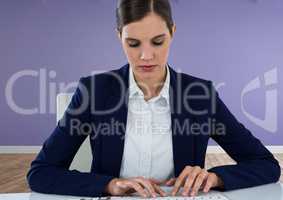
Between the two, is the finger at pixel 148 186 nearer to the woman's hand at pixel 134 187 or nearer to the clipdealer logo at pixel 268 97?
the woman's hand at pixel 134 187

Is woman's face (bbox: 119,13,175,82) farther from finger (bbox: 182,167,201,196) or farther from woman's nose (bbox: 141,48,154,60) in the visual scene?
finger (bbox: 182,167,201,196)

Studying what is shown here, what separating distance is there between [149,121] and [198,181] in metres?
0.28

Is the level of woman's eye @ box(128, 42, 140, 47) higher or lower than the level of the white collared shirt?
higher

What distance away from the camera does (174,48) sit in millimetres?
5016

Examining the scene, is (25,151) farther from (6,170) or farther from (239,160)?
(239,160)

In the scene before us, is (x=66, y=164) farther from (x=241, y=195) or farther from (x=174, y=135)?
(x=241, y=195)

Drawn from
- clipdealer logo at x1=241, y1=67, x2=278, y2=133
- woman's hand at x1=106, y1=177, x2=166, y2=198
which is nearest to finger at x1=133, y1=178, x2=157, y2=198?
woman's hand at x1=106, y1=177, x2=166, y2=198

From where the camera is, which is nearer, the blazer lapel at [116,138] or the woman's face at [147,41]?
the woman's face at [147,41]

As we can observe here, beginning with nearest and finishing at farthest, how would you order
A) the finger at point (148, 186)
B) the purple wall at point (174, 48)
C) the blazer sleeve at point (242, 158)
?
the finger at point (148, 186) → the blazer sleeve at point (242, 158) → the purple wall at point (174, 48)

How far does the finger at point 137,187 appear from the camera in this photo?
866 millimetres

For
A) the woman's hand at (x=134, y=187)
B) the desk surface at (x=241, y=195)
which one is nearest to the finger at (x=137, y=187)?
the woman's hand at (x=134, y=187)

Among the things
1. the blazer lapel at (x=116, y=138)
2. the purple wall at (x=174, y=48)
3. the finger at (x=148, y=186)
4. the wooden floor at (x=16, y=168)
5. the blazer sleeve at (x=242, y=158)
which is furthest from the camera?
the purple wall at (x=174, y=48)

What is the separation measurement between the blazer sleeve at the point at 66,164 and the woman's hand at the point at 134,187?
0.02m

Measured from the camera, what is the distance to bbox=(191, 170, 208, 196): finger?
0.89 m
